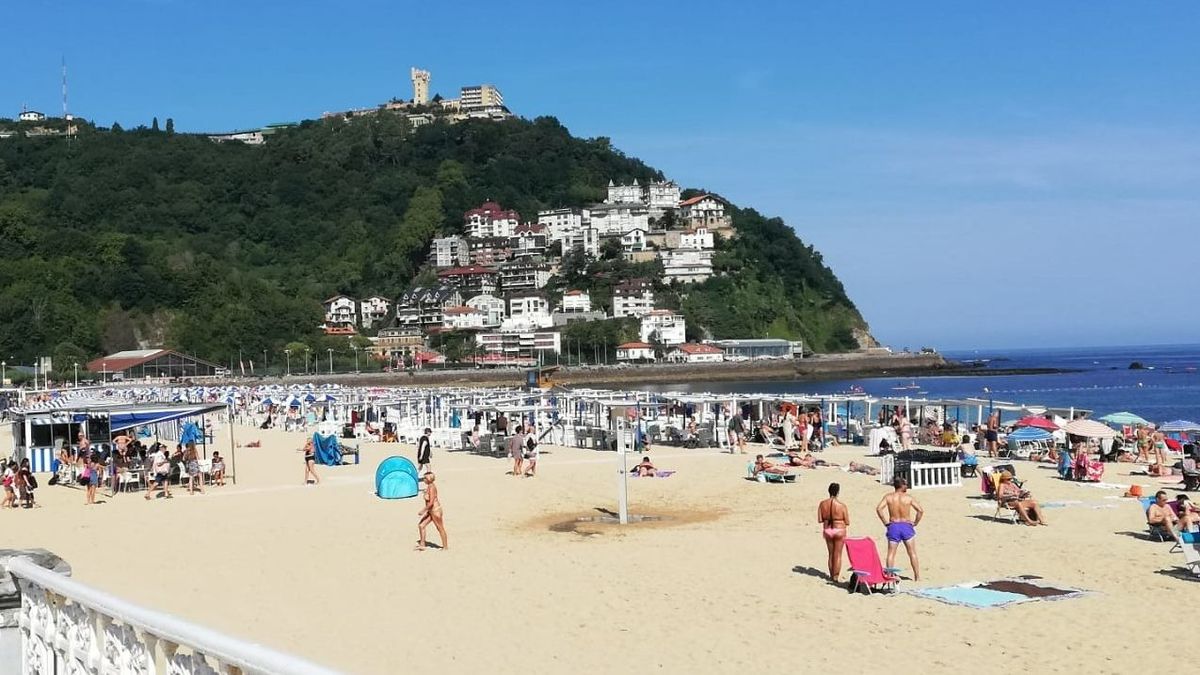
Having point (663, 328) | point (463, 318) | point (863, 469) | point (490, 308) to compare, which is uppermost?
point (490, 308)

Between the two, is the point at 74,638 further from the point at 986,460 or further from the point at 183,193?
the point at 183,193

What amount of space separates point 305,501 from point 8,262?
361 feet

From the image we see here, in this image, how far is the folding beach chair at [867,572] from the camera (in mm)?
10547

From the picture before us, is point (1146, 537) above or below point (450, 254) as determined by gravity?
below

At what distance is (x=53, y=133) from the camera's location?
594 feet

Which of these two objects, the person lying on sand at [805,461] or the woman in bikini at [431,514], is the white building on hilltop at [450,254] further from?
the woman in bikini at [431,514]

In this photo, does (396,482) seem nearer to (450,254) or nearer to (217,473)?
(217,473)

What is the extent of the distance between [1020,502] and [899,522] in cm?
423

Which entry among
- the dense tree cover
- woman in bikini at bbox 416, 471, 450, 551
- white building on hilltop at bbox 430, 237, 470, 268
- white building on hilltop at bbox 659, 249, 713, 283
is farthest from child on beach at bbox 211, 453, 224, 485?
white building on hilltop at bbox 430, 237, 470, 268

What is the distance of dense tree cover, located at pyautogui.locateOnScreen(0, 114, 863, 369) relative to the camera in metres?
110

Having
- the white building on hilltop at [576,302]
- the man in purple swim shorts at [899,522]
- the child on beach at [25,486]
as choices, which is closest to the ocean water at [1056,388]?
the white building on hilltop at [576,302]

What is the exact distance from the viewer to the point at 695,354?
113500 mm

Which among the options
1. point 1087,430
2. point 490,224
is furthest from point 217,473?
point 490,224

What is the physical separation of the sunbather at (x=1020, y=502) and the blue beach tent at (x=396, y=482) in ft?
30.4
